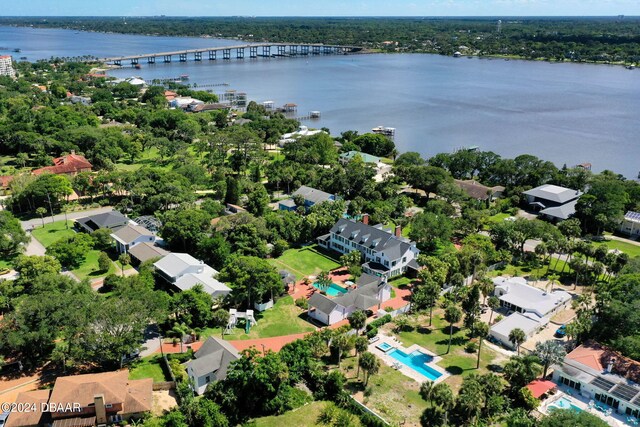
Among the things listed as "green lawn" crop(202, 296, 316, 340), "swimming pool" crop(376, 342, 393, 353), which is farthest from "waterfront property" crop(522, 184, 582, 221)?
"green lawn" crop(202, 296, 316, 340)

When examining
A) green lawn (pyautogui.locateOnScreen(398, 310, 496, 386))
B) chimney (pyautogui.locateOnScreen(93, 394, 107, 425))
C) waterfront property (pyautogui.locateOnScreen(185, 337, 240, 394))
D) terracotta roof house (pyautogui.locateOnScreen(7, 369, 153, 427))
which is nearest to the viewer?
chimney (pyautogui.locateOnScreen(93, 394, 107, 425))

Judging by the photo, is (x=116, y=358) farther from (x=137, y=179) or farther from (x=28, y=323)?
(x=137, y=179)

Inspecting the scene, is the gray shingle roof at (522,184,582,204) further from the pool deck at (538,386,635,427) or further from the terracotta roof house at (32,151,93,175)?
the terracotta roof house at (32,151,93,175)

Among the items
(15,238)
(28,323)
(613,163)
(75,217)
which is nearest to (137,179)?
(75,217)

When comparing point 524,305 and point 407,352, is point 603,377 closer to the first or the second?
point 524,305

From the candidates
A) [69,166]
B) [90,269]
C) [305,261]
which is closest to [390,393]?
[305,261]
